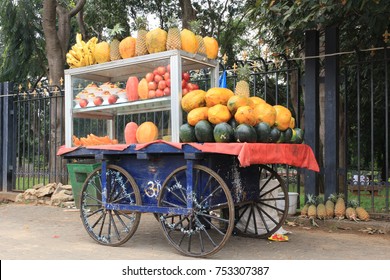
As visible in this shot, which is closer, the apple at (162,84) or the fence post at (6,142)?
the apple at (162,84)

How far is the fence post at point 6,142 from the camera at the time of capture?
35.4 ft

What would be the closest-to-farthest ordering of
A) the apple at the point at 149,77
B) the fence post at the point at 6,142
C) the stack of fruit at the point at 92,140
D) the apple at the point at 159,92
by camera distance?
the apple at the point at 159,92 < the apple at the point at 149,77 < the stack of fruit at the point at 92,140 < the fence post at the point at 6,142

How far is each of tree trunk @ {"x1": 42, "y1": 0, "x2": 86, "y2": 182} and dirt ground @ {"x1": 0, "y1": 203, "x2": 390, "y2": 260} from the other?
3.02 m

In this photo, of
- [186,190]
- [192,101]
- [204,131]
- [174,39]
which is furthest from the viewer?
[174,39]

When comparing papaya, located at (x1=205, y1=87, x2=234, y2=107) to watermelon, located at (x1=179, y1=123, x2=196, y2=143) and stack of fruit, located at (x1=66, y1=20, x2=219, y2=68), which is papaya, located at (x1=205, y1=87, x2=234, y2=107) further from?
stack of fruit, located at (x1=66, y1=20, x2=219, y2=68)

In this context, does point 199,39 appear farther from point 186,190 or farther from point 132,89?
point 186,190

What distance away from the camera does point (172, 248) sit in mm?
5355

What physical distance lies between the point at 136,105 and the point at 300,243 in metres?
2.73

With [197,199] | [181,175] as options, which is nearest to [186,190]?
[197,199]

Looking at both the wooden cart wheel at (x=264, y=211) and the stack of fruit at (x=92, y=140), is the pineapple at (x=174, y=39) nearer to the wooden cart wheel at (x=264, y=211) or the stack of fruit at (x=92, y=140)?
the stack of fruit at (x=92, y=140)

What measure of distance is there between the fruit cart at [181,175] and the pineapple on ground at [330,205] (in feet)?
4.35

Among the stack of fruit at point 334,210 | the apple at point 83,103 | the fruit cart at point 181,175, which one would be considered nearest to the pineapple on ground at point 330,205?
the stack of fruit at point 334,210

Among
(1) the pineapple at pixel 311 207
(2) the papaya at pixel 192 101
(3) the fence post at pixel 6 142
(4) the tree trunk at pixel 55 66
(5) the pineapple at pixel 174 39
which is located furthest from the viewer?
→ (3) the fence post at pixel 6 142

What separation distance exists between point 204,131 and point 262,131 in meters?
0.61
